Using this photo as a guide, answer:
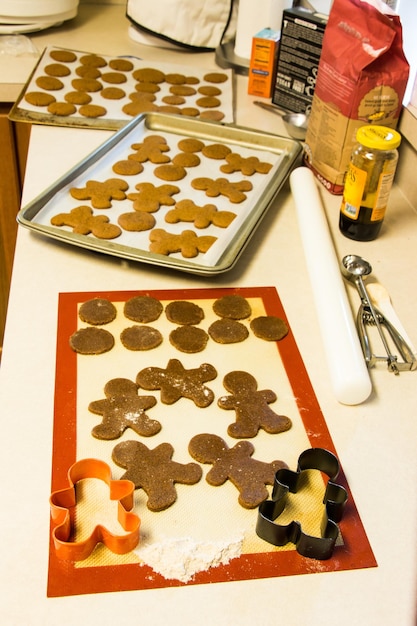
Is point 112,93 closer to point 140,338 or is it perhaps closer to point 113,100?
point 113,100

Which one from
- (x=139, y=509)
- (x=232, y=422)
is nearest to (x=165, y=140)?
(x=232, y=422)

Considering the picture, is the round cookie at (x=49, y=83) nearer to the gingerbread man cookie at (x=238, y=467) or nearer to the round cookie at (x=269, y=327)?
the round cookie at (x=269, y=327)

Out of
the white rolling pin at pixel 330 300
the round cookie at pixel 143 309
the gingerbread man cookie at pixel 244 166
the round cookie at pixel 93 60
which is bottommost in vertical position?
the round cookie at pixel 143 309

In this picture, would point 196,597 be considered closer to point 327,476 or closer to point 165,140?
Result: point 327,476

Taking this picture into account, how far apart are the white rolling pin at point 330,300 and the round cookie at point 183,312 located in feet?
0.53

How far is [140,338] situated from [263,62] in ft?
2.82

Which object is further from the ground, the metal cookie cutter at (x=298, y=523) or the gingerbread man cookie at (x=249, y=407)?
the metal cookie cutter at (x=298, y=523)

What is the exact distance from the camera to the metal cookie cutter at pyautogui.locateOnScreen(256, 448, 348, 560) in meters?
0.62

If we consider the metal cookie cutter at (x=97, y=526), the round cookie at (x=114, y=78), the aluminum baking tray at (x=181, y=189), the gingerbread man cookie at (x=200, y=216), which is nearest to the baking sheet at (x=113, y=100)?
the round cookie at (x=114, y=78)

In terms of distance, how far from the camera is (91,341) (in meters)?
0.84

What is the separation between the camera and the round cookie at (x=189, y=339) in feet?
2.79

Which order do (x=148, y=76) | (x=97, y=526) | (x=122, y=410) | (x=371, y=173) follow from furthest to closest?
(x=148, y=76) < (x=371, y=173) < (x=122, y=410) < (x=97, y=526)

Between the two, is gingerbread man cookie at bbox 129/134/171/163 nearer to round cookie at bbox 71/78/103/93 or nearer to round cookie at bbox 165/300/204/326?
round cookie at bbox 71/78/103/93

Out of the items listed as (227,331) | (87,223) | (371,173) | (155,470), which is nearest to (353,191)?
(371,173)
